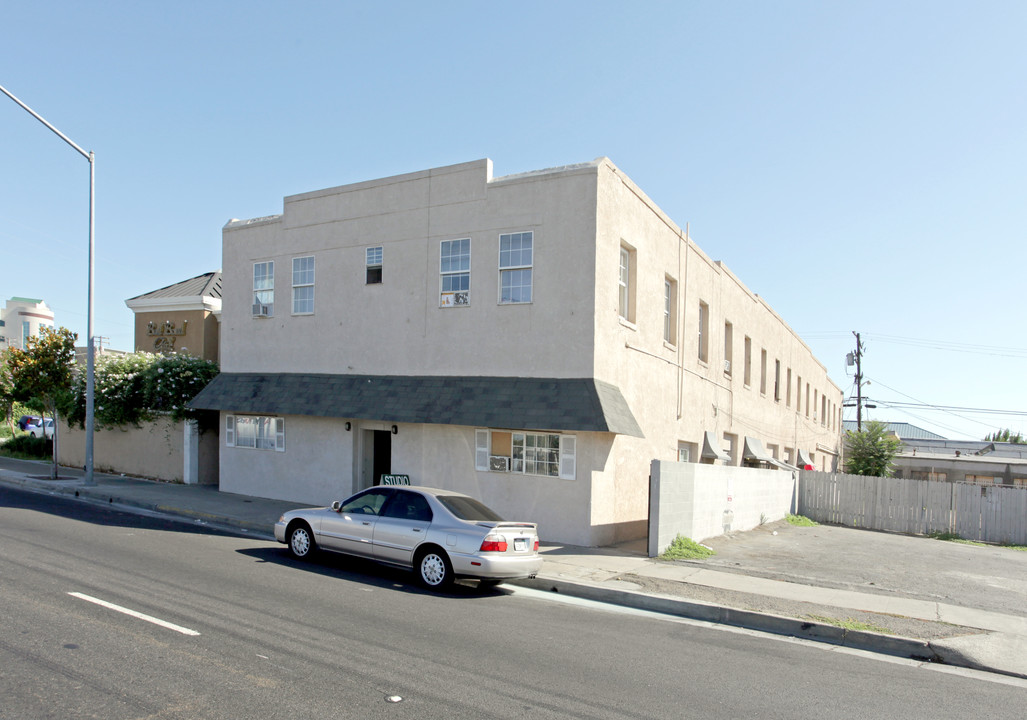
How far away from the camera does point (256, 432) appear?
20.2 meters

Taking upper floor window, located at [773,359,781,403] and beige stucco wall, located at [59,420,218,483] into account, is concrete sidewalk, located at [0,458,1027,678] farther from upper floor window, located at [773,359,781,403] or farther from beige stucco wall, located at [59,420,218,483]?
upper floor window, located at [773,359,781,403]

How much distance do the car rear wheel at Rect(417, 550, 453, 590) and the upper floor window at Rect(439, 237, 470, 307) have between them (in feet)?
23.6

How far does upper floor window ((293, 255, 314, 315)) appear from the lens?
63.5ft

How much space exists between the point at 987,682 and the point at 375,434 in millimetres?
14151

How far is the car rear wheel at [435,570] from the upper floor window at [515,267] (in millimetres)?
6706

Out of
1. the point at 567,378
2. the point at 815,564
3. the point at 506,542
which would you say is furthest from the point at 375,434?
the point at 815,564

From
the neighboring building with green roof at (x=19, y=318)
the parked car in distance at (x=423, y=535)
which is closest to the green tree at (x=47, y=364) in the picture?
the parked car in distance at (x=423, y=535)

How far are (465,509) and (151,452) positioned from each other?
16379 mm

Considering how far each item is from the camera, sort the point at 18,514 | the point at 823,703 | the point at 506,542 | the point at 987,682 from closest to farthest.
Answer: the point at 823,703 < the point at 987,682 < the point at 506,542 < the point at 18,514

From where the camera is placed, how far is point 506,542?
10383 mm

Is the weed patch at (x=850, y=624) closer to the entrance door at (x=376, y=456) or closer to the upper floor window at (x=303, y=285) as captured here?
the entrance door at (x=376, y=456)

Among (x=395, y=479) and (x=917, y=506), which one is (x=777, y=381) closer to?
(x=917, y=506)

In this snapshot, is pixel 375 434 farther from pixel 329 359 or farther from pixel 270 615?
pixel 270 615

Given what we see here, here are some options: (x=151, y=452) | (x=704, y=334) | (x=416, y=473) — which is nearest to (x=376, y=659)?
(x=416, y=473)
